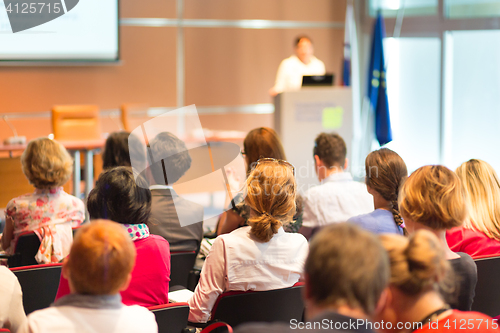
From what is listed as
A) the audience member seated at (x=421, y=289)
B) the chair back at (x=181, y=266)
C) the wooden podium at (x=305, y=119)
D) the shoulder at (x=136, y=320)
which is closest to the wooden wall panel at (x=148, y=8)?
the wooden podium at (x=305, y=119)

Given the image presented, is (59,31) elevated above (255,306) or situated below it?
above

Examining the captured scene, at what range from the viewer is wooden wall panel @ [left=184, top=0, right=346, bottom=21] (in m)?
6.93

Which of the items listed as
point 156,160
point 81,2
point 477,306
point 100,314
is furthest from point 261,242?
point 81,2

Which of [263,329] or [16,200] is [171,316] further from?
[16,200]

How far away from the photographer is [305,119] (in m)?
4.95

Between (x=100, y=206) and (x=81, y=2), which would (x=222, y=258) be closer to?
(x=100, y=206)

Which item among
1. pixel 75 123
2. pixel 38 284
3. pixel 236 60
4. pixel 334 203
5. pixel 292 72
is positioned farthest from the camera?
pixel 236 60

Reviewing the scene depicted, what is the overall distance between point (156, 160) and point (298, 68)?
159 inches

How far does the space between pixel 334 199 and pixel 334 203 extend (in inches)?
0.9

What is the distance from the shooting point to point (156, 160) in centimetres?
279

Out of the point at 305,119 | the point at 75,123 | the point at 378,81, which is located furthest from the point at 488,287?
the point at 75,123

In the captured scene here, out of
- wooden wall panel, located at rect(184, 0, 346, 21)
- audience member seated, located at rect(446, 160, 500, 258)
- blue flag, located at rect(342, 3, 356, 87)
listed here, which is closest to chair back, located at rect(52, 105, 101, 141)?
wooden wall panel, located at rect(184, 0, 346, 21)

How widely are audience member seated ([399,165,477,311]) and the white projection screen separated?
5.59 m

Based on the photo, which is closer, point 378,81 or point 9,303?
point 9,303
